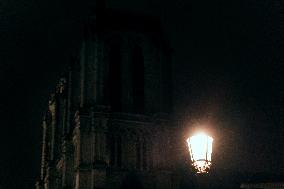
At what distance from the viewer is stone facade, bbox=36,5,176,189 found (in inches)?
1700

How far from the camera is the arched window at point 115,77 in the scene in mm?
45875

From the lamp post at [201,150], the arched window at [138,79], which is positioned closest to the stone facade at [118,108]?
the arched window at [138,79]

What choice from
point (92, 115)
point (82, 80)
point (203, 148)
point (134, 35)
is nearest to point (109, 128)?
point (92, 115)

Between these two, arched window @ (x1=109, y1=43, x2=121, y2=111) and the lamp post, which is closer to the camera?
the lamp post

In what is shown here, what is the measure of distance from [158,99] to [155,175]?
633 centimetres

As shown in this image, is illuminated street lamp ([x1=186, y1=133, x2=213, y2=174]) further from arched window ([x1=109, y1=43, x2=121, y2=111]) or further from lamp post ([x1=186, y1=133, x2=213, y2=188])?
arched window ([x1=109, y1=43, x2=121, y2=111])

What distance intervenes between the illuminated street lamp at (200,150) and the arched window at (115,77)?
3343cm

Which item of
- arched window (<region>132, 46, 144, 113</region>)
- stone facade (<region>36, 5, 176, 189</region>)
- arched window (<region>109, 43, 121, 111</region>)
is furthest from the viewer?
arched window (<region>132, 46, 144, 113</region>)

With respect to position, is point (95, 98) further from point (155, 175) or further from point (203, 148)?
point (203, 148)

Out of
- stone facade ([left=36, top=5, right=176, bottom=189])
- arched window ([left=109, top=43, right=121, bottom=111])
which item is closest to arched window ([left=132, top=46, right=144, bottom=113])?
stone facade ([left=36, top=5, right=176, bottom=189])

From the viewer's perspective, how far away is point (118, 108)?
4572cm

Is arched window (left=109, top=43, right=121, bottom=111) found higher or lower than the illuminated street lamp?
higher

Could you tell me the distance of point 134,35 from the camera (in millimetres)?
48250

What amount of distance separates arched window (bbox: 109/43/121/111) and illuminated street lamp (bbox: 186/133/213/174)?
3343cm
